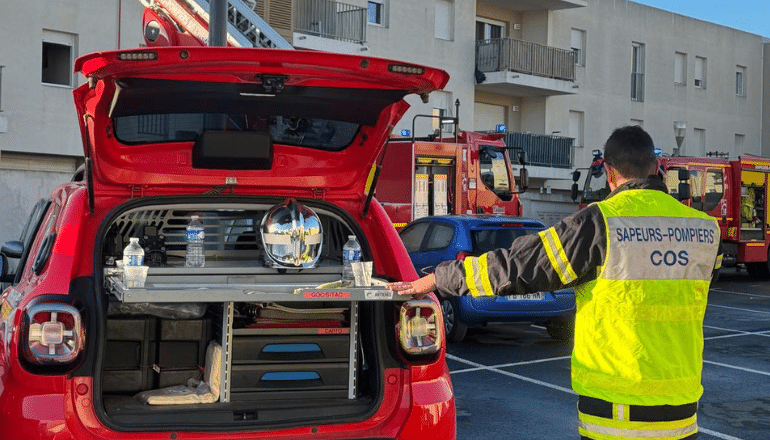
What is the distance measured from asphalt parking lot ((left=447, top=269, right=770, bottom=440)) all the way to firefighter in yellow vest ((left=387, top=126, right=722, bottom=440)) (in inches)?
142

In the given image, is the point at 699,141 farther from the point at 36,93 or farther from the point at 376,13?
the point at 36,93

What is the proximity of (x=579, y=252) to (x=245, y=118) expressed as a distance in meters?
1.92

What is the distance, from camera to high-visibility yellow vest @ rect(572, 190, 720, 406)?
11.2 feet

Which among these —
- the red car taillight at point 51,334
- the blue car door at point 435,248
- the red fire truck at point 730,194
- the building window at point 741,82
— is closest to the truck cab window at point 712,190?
the red fire truck at point 730,194

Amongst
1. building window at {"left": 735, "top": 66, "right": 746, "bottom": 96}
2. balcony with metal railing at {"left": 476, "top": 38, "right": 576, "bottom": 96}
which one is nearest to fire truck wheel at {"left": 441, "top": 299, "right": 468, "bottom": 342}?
balcony with metal railing at {"left": 476, "top": 38, "right": 576, "bottom": 96}

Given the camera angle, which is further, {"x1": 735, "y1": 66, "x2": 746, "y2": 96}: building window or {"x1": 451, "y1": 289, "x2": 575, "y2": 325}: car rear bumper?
{"x1": 735, "y1": 66, "x2": 746, "y2": 96}: building window

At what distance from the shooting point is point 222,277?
15.6 ft

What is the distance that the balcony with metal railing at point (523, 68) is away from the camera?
98.8ft

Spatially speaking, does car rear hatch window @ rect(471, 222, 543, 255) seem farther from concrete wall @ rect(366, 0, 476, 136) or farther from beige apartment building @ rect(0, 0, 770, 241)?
concrete wall @ rect(366, 0, 476, 136)

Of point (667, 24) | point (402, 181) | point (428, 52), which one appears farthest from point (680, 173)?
point (667, 24)

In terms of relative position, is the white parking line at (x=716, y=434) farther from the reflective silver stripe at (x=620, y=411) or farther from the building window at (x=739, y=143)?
the building window at (x=739, y=143)

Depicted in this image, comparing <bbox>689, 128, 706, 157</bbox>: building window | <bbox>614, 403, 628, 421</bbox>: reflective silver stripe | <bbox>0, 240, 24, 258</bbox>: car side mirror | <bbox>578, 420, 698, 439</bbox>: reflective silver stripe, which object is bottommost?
<bbox>578, 420, 698, 439</bbox>: reflective silver stripe

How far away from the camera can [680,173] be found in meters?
Answer: 21.4

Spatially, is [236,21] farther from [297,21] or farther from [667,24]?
[667,24]
